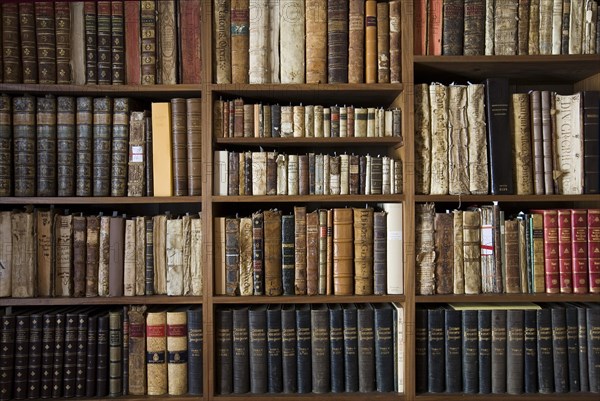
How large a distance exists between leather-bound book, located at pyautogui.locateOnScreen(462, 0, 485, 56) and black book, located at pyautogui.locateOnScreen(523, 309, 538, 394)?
97cm

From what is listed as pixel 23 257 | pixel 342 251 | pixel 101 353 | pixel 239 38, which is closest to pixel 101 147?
pixel 23 257

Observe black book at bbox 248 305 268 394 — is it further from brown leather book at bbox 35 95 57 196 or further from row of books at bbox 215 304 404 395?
brown leather book at bbox 35 95 57 196

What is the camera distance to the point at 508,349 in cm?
163

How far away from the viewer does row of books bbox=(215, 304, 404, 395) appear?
1651mm

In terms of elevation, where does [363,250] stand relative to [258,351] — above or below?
above

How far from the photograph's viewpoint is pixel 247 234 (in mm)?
1666

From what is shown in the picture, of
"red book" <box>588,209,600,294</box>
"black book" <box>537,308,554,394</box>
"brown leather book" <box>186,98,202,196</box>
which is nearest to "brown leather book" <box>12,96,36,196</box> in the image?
"brown leather book" <box>186,98,202,196</box>

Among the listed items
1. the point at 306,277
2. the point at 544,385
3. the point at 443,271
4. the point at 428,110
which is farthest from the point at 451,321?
the point at 428,110

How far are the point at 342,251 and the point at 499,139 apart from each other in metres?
0.70

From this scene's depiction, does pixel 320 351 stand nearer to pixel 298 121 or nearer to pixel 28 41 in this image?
pixel 298 121

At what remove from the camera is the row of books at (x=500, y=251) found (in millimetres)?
1634

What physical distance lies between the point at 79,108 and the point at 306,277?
1.05 m

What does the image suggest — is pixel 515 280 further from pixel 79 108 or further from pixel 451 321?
pixel 79 108

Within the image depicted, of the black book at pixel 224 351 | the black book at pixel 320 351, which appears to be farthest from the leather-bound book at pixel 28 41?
the black book at pixel 320 351
